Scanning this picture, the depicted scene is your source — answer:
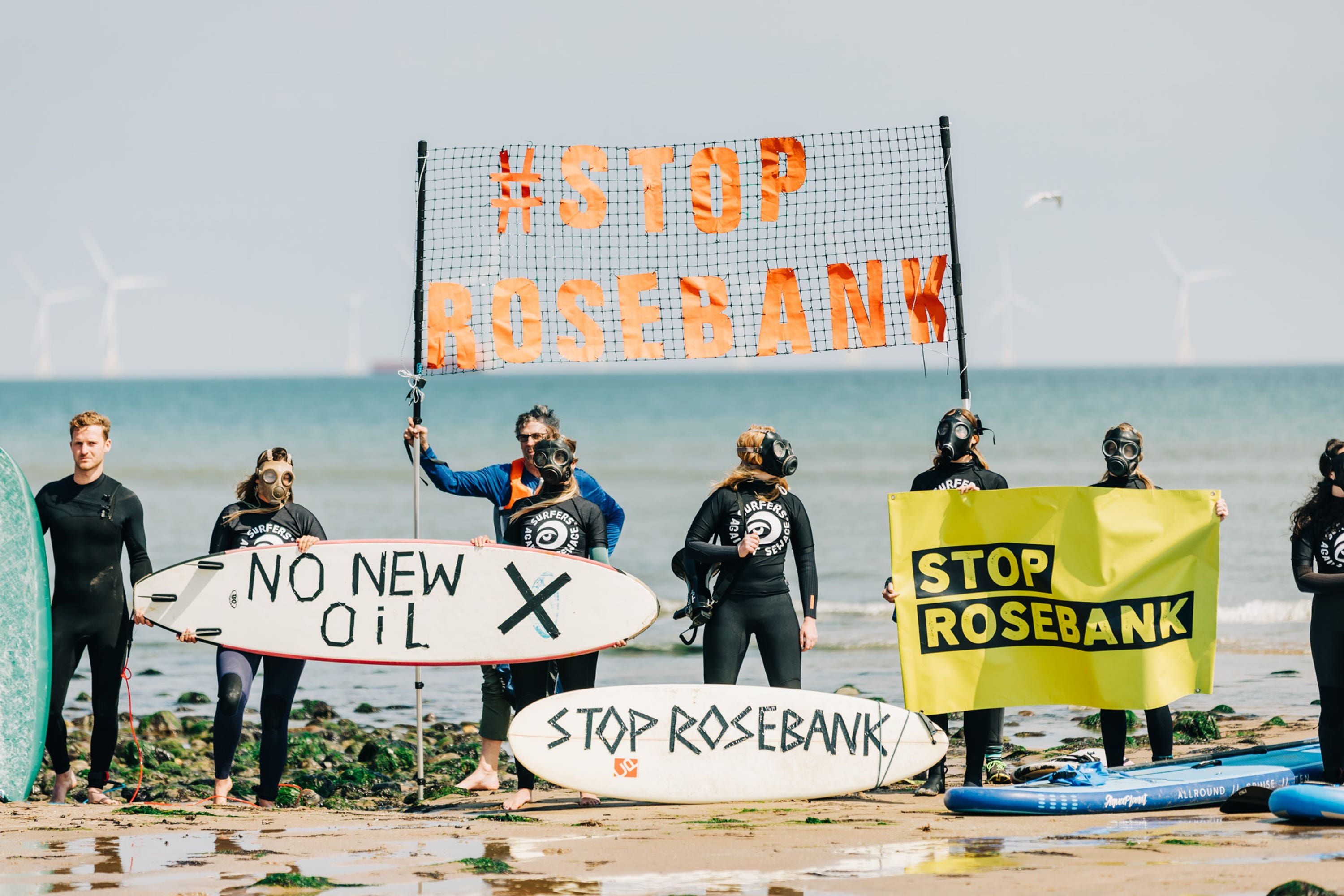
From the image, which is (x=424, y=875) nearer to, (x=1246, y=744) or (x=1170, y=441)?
(x=1246, y=744)

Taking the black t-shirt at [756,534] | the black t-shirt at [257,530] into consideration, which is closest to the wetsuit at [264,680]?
the black t-shirt at [257,530]

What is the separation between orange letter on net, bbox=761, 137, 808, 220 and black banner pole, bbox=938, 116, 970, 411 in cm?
84

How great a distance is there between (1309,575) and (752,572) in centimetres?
264

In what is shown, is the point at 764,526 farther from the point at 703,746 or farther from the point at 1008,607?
the point at 1008,607

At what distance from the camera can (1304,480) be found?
1143 inches

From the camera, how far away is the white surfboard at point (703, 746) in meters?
6.94

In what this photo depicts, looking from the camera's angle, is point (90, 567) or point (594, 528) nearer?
point (90, 567)

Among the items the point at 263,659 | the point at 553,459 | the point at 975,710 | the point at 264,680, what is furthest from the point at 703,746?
the point at 263,659

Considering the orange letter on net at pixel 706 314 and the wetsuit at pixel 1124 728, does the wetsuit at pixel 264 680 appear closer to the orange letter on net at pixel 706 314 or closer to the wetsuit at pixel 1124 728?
the orange letter on net at pixel 706 314

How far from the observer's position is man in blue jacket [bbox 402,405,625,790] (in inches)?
295

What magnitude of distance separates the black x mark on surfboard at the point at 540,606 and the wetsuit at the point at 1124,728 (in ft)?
9.36

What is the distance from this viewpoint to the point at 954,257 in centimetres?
794

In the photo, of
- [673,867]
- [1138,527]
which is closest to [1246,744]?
[1138,527]

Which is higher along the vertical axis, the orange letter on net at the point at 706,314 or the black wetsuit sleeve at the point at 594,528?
the orange letter on net at the point at 706,314
